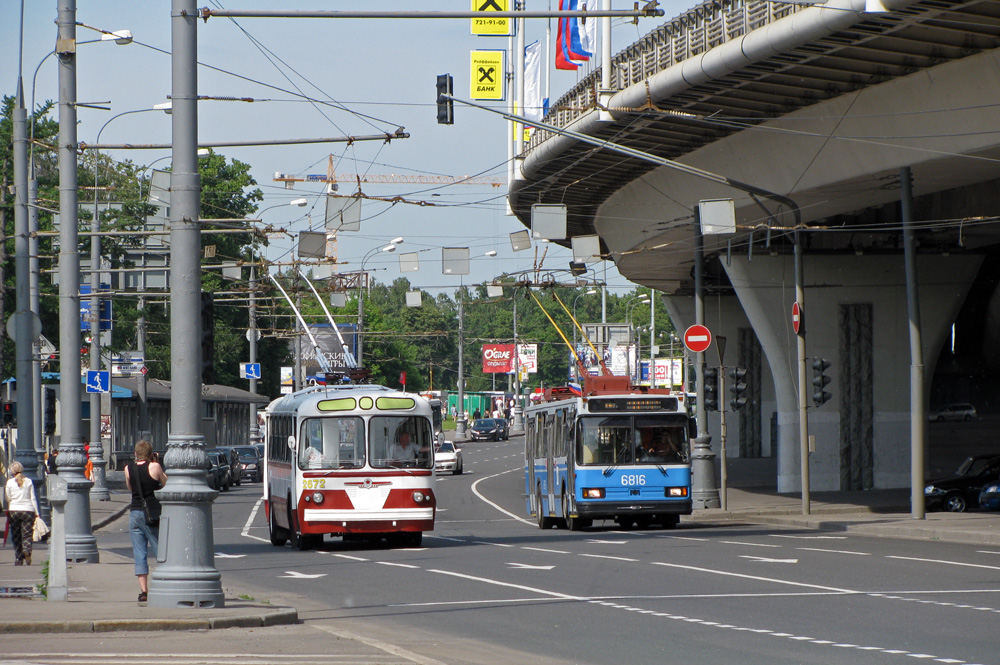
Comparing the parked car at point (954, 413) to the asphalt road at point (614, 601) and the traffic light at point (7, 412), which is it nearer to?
the asphalt road at point (614, 601)

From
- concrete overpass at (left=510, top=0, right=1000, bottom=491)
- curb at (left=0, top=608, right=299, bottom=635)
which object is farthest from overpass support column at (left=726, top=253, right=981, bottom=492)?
curb at (left=0, top=608, right=299, bottom=635)

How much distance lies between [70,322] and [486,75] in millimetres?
27928

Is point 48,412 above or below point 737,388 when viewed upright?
A: below

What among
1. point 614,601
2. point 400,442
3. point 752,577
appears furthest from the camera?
point 400,442

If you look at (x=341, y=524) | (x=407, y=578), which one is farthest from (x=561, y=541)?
(x=407, y=578)

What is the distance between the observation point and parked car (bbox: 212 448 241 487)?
49.8 meters

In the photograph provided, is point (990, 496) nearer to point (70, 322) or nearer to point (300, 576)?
point (300, 576)

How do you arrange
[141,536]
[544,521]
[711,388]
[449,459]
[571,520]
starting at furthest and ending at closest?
[449,459] < [711,388] < [544,521] < [571,520] < [141,536]

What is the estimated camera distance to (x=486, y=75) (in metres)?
45.7

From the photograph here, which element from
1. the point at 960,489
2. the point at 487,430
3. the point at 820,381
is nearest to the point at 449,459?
the point at 960,489

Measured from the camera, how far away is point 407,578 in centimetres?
1670

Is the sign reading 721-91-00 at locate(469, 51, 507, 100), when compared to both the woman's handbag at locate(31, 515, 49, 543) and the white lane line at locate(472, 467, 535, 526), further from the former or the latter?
the woman's handbag at locate(31, 515, 49, 543)

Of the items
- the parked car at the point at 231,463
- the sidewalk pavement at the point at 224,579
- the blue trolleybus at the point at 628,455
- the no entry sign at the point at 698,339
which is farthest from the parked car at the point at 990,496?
the parked car at the point at 231,463

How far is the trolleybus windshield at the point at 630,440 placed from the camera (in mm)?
25812
